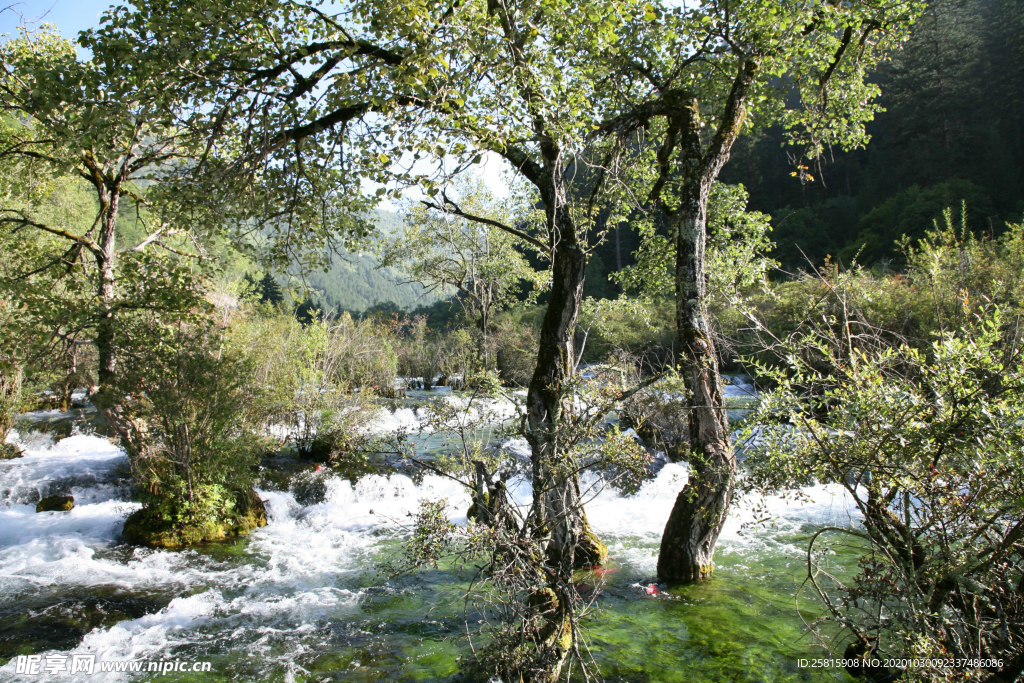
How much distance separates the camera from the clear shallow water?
4.80 meters

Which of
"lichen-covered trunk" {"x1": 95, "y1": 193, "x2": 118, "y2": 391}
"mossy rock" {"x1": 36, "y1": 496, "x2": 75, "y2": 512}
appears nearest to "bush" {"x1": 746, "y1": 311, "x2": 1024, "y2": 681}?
"lichen-covered trunk" {"x1": 95, "y1": 193, "x2": 118, "y2": 391}

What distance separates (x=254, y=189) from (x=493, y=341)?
16.7 meters

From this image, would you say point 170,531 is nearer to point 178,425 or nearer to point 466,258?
point 178,425

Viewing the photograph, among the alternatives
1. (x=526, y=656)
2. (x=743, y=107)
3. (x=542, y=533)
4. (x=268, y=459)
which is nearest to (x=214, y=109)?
(x=542, y=533)

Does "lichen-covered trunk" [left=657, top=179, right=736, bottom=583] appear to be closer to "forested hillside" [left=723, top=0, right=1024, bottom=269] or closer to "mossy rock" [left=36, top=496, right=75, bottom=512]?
"mossy rock" [left=36, top=496, right=75, bottom=512]

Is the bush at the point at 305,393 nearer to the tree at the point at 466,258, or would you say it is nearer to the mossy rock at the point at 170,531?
the mossy rock at the point at 170,531

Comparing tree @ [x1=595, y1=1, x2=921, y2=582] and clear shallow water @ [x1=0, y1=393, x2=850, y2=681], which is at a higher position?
tree @ [x1=595, y1=1, x2=921, y2=582]

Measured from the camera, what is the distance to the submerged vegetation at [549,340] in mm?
3365

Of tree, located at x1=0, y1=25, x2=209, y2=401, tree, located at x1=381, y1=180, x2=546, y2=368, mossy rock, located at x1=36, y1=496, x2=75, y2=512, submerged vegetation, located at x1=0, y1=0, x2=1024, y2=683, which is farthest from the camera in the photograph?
tree, located at x1=381, y1=180, x2=546, y2=368

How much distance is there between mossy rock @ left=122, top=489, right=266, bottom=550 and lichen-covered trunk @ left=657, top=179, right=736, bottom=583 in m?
6.31

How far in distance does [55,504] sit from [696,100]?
36.8 feet

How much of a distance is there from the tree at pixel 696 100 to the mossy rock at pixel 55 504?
9.15 meters

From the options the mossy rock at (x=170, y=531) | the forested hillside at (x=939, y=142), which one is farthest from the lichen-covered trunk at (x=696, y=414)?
the forested hillside at (x=939, y=142)

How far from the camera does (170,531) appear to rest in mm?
7660
